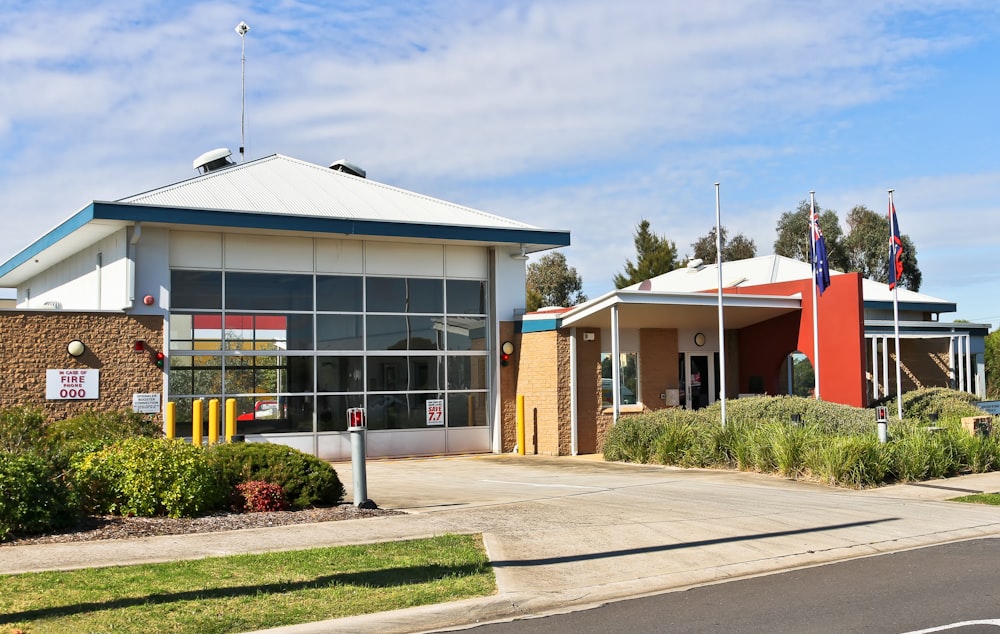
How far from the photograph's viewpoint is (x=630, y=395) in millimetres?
26703

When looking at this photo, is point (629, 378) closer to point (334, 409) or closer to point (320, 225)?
point (334, 409)

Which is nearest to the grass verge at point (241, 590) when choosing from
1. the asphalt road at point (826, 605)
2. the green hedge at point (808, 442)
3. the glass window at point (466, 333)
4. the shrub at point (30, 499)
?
the asphalt road at point (826, 605)

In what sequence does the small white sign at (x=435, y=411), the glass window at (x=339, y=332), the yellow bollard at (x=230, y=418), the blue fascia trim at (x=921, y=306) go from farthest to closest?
1. the blue fascia trim at (x=921, y=306)
2. the small white sign at (x=435, y=411)
3. the glass window at (x=339, y=332)
4. the yellow bollard at (x=230, y=418)

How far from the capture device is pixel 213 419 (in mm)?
21047

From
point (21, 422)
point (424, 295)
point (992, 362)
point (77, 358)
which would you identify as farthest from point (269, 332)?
point (992, 362)

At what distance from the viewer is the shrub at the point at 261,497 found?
12.2 m

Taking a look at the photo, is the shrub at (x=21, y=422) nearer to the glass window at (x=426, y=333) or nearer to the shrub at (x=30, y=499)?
the shrub at (x=30, y=499)

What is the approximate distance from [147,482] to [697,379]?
1910cm

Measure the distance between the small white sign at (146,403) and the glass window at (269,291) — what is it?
2.58 metres

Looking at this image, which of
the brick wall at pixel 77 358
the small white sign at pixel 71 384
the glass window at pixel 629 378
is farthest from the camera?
the glass window at pixel 629 378

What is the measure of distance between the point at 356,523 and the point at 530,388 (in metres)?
12.8

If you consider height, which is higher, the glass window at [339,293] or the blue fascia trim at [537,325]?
the glass window at [339,293]

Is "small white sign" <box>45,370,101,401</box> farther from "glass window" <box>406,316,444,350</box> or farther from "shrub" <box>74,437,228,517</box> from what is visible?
"shrub" <box>74,437,228,517</box>

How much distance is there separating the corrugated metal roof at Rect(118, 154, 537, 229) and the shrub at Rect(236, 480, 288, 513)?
10044 mm
